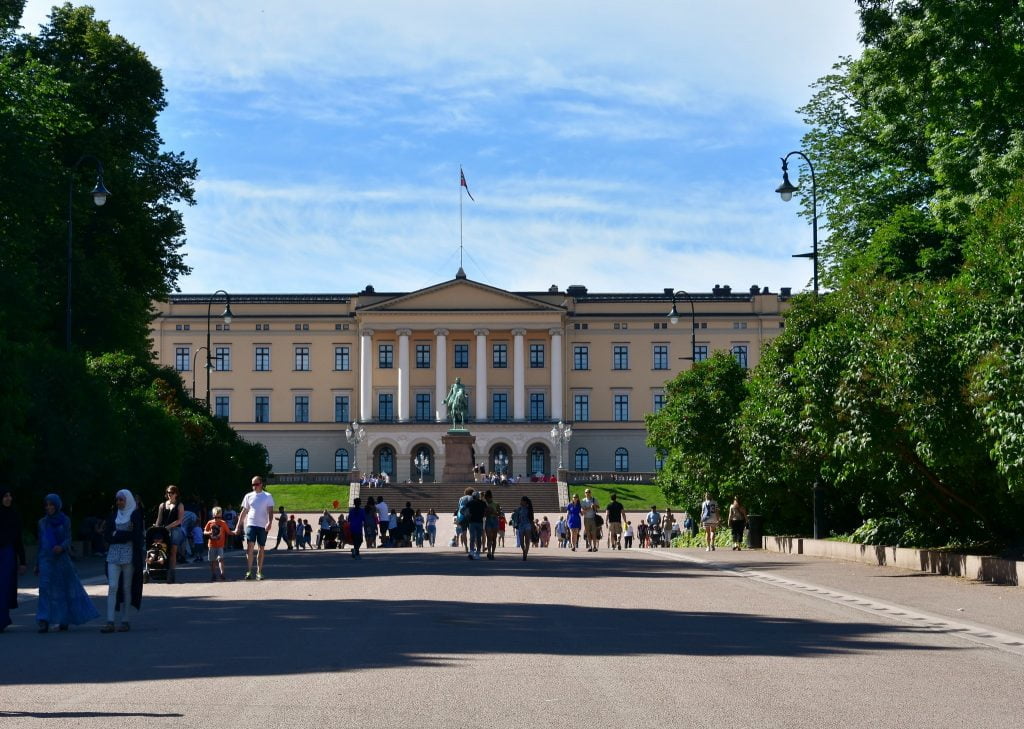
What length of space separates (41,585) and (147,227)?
31240 mm

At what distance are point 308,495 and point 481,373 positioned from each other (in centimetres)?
2398

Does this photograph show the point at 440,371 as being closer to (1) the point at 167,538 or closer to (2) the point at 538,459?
(2) the point at 538,459

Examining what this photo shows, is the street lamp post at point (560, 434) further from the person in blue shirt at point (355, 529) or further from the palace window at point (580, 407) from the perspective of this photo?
the person in blue shirt at point (355, 529)

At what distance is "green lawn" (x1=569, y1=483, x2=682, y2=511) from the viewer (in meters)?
87.7

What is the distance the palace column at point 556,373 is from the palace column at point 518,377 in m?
2.22

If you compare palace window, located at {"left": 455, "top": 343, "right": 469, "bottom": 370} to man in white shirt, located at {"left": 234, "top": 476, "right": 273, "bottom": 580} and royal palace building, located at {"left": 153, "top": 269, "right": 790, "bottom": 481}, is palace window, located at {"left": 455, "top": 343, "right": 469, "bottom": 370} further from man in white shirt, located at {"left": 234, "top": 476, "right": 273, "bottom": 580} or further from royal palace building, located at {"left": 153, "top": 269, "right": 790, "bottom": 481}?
man in white shirt, located at {"left": 234, "top": 476, "right": 273, "bottom": 580}

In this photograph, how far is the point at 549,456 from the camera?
11369cm

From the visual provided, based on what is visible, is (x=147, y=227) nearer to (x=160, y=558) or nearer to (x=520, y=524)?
(x=520, y=524)

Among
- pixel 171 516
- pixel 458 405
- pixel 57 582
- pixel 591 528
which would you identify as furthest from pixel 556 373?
pixel 57 582

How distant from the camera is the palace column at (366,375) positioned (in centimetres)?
11438

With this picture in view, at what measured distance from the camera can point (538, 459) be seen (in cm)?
11381

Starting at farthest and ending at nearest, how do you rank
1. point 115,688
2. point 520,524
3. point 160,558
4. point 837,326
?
point 520,524, point 837,326, point 160,558, point 115,688

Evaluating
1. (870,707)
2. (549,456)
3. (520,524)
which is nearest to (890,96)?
(520,524)

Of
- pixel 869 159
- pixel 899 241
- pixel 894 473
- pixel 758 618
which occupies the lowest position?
pixel 758 618
